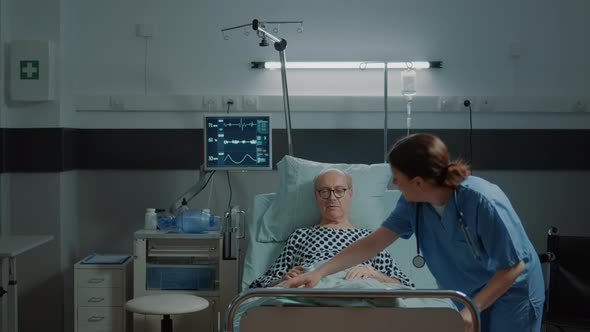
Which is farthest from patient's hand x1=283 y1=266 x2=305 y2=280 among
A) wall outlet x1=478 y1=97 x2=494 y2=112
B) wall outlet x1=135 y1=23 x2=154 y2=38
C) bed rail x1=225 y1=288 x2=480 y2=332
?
wall outlet x1=135 y1=23 x2=154 y2=38

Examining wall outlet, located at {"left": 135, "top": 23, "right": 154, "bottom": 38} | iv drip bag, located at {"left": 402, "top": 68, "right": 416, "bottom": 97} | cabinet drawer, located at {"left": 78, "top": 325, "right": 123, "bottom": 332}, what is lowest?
cabinet drawer, located at {"left": 78, "top": 325, "right": 123, "bottom": 332}

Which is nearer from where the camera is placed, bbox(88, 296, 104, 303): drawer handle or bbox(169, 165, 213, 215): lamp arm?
bbox(88, 296, 104, 303): drawer handle

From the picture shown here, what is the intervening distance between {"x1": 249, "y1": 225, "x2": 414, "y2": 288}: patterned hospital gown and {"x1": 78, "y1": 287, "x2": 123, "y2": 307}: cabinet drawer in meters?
0.95

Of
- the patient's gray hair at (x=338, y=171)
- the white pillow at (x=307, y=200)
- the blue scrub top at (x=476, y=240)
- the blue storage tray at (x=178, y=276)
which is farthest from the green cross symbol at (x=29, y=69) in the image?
the blue scrub top at (x=476, y=240)

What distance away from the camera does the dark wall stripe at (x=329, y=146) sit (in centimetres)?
439

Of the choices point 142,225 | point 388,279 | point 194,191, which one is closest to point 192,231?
point 194,191

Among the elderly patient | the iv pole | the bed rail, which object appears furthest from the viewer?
the iv pole

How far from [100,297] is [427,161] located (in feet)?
7.57

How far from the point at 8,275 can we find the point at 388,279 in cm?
180

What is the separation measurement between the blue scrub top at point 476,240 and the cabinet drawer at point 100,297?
1.87 meters

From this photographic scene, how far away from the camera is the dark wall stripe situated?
4391 millimetres

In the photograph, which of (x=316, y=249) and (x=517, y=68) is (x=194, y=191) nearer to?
(x=316, y=249)

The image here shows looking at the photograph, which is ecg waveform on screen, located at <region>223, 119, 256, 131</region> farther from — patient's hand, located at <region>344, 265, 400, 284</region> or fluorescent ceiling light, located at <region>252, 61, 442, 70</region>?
patient's hand, located at <region>344, 265, 400, 284</region>

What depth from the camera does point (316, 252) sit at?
330 centimetres
